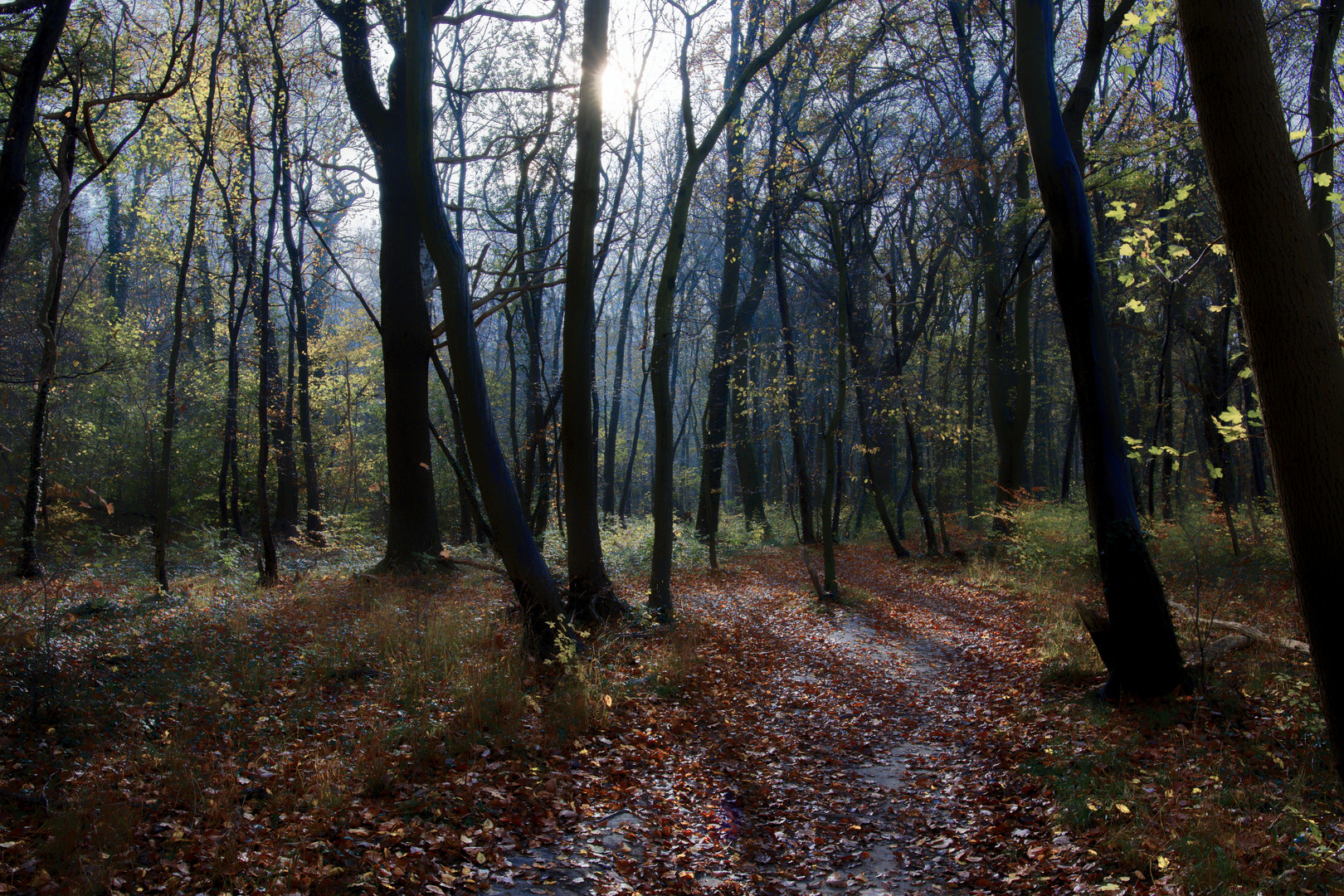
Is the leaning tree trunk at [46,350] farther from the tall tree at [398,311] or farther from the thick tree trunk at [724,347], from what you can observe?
the thick tree trunk at [724,347]

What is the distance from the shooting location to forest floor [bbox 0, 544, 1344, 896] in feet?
10.9

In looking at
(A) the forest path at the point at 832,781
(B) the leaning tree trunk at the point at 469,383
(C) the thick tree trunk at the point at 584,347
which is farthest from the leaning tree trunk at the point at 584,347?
(A) the forest path at the point at 832,781

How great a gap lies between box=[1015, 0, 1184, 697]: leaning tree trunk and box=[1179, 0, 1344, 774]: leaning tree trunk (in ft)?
8.52

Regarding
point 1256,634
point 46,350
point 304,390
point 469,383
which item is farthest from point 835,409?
point 304,390

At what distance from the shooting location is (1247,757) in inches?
166

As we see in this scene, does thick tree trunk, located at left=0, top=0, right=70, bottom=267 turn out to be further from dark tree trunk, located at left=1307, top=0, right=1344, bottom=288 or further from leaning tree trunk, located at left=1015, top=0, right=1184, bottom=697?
dark tree trunk, located at left=1307, top=0, right=1344, bottom=288

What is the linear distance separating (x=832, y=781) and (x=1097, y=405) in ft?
11.9

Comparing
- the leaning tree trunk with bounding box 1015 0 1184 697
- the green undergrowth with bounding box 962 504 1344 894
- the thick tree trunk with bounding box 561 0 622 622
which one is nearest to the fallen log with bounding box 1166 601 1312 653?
the green undergrowth with bounding box 962 504 1344 894

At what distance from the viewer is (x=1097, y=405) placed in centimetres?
548

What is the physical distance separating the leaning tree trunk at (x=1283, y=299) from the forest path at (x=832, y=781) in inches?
77.0

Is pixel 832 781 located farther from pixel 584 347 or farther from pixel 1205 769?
pixel 584 347

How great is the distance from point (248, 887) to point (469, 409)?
4296mm

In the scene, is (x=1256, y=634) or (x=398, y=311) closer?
(x=1256, y=634)

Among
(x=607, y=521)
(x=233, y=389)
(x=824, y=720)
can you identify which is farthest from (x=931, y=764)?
(x=607, y=521)
